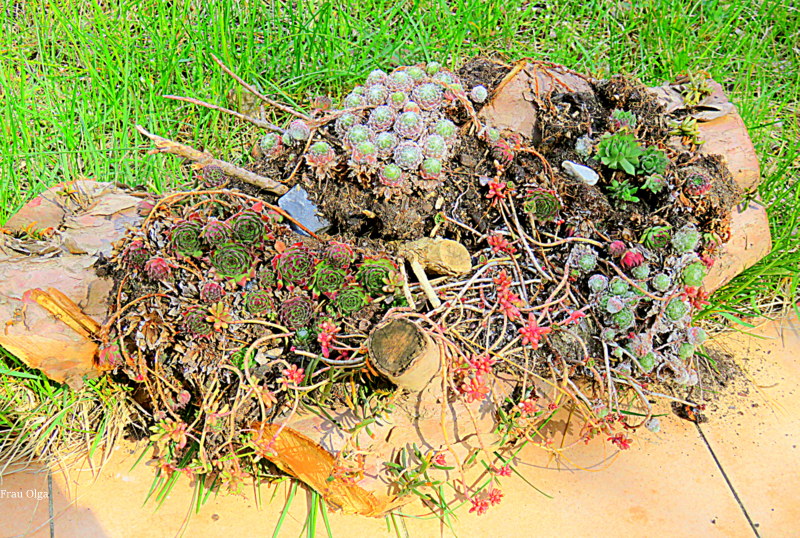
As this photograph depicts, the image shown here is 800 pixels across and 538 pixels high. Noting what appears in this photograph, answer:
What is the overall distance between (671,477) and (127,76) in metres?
3.04

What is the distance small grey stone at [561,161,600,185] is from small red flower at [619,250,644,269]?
1.09 ft

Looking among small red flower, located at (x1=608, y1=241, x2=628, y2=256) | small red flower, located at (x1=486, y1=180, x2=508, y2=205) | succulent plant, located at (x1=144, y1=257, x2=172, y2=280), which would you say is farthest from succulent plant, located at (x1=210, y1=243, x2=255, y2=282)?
small red flower, located at (x1=608, y1=241, x2=628, y2=256)

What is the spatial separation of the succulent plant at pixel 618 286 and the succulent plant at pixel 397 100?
1.03 m

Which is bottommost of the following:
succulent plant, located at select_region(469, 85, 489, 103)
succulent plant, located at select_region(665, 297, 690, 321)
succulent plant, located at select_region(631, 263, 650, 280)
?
succulent plant, located at select_region(665, 297, 690, 321)

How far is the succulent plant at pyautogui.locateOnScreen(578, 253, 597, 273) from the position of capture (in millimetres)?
2059

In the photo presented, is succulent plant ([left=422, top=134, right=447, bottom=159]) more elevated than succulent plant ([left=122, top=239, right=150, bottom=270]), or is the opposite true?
succulent plant ([left=422, top=134, right=447, bottom=159])

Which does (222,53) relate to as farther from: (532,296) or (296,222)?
(532,296)

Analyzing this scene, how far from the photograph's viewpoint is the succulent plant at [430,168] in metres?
2.10

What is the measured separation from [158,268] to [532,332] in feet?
4.17

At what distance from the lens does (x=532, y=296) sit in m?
2.09

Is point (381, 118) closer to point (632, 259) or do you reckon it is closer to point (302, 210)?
point (302, 210)

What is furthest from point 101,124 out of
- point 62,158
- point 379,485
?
point 379,485

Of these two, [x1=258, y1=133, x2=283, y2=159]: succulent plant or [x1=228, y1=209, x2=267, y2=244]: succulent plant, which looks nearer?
[x1=228, y1=209, x2=267, y2=244]: succulent plant

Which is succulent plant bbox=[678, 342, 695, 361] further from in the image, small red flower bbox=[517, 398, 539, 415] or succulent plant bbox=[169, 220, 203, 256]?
succulent plant bbox=[169, 220, 203, 256]
